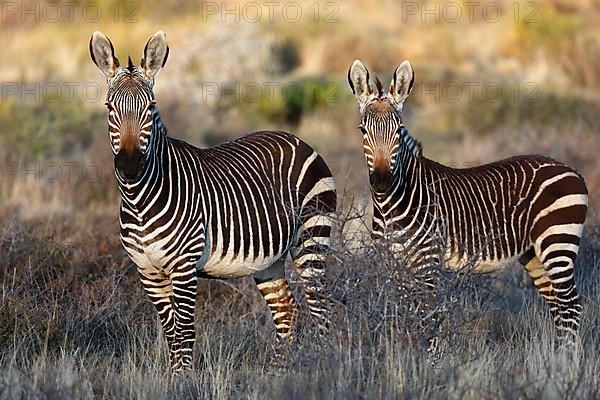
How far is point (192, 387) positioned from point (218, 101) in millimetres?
17057

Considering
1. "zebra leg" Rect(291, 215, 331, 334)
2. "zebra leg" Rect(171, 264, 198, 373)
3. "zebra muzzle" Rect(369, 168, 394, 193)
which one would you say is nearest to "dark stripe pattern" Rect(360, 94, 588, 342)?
"zebra muzzle" Rect(369, 168, 394, 193)

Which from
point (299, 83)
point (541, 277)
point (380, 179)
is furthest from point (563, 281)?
point (299, 83)

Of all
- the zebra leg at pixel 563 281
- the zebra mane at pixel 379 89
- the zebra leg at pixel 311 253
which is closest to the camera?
the zebra mane at pixel 379 89

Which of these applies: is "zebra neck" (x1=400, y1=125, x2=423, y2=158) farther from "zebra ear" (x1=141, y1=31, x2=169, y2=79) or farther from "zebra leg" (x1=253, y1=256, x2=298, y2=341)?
"zebra ear" (x1=141, y1=31, x2=169, y2=79)

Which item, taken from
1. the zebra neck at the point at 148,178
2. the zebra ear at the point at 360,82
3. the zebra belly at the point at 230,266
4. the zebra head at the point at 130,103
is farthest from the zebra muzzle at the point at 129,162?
the zebra ear at the point at 360,82

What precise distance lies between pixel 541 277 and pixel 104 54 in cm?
414

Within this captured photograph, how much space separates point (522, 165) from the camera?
8.77m

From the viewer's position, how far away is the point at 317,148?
66.3 feet

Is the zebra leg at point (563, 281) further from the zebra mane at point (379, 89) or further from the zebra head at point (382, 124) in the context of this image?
the zebra mane at point (379, 89)

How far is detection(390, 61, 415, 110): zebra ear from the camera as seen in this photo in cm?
779

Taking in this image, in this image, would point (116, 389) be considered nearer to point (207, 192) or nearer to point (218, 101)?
point (207, 192)

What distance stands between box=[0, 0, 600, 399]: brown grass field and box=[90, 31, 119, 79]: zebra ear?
1.85 meters

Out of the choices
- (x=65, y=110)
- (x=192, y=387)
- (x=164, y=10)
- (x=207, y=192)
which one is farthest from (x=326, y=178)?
(x=164, y=10)

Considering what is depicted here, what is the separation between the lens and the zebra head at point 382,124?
7496 millimetres
